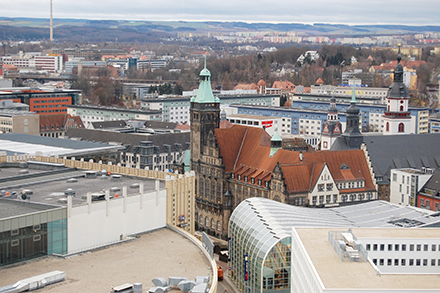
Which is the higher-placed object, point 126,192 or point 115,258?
point 126,192

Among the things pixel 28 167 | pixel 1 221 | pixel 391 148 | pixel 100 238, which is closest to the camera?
pixel 1 221

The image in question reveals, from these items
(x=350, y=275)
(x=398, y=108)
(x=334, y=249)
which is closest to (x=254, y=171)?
(x=398, y=108)

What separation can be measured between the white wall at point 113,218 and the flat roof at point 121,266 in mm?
964

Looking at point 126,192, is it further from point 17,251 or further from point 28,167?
point 28,167

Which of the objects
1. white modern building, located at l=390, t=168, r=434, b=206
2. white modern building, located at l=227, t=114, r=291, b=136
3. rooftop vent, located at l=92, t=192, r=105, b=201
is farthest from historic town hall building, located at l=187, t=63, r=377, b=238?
white modern building, located at l=227, t=114, r=291, b=136

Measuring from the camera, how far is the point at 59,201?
55.0 metres

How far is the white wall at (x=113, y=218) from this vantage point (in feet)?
169

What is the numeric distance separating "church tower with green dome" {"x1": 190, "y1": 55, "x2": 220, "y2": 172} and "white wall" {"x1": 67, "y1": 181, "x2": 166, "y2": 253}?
144ft

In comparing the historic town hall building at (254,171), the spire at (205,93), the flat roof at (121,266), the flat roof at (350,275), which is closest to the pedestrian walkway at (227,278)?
the historic town hall building at (254,171)

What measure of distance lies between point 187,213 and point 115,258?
42.1ft

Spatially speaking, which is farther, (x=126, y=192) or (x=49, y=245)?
(x=126, y=192)

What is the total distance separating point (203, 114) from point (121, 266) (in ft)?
181

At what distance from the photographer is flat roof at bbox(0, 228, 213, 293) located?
45000 millimetres

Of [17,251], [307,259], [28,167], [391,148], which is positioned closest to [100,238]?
[17,251]
